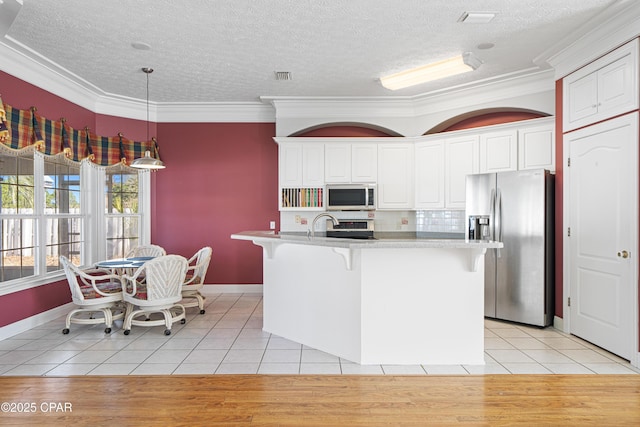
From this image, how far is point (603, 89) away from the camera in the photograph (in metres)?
3.52

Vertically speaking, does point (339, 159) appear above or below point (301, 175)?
above

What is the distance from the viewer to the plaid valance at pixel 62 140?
12.8 feet

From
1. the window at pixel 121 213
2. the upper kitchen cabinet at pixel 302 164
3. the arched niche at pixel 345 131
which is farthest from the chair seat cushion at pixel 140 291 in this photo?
the arched niche at pixel 345 131

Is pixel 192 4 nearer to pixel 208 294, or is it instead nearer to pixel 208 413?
pixel 208 413

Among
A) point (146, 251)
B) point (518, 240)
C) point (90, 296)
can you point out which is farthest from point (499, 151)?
point (90, 296)

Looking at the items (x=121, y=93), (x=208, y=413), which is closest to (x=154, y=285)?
(x=208, y=413)

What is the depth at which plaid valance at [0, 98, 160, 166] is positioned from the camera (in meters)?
3.91

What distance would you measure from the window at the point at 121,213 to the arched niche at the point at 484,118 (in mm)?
4411

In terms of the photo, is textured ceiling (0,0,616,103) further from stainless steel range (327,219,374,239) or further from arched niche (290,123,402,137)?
stainless steel range (327,219,374,239)

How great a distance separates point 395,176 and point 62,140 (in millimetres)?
4286

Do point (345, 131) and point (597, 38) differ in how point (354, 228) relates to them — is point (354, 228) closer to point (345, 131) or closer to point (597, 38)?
point (345, 131)

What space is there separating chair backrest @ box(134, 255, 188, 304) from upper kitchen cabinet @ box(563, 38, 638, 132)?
4229 mm

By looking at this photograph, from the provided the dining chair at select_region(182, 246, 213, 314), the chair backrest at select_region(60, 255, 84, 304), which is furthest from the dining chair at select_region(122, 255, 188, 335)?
the dining chair at select_region(182, 246, 213, 314)

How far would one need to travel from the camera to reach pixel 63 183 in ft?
16.2
